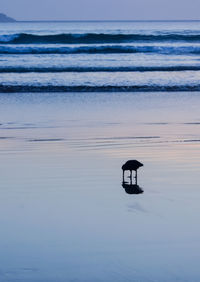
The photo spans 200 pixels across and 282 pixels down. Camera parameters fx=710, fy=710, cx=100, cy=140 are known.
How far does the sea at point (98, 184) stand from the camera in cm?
433

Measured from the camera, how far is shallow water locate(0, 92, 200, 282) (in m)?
4.29

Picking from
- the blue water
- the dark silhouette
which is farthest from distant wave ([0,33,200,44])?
the dark silhouette

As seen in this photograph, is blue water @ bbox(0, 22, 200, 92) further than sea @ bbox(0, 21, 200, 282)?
Yes

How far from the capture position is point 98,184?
253 inches

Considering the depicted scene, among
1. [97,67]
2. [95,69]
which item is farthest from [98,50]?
[95,69]

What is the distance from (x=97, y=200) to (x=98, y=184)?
0.64m

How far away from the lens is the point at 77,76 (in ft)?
63.1

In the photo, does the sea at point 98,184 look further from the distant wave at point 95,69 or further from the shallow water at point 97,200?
the distant wave at point 95,69

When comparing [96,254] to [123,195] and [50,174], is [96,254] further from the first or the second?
[50,174]

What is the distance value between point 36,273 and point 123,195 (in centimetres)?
196

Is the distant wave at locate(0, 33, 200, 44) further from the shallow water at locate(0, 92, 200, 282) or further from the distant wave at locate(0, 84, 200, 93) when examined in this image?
the shallow water at locate(0, 92, 200, 282)

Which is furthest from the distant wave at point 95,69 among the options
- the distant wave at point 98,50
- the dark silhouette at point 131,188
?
the dark silhouette at point 131,188

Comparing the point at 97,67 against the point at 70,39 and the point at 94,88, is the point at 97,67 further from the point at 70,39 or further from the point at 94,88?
the point at 70,39

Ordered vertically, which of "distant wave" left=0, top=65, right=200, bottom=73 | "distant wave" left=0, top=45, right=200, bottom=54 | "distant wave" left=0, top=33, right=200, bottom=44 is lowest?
"distant wave" left=0, top=65, right=200, bottom=73
